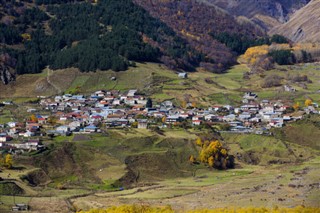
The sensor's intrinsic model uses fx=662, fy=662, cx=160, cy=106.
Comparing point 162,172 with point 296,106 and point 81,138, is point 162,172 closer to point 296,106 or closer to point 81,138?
point 81,138

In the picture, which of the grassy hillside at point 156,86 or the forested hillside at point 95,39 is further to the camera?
the forested hillside at point 95,39

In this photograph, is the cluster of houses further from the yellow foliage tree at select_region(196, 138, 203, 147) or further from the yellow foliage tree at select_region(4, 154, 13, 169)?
the yellow foliage tree at select_region(196, 138, 203, 147)

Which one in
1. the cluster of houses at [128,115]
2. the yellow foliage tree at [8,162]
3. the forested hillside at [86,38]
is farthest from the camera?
the forested hillside at [86,38]

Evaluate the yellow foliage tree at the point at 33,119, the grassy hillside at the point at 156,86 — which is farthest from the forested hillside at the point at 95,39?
the yellow foliage tree at the point at 33,119

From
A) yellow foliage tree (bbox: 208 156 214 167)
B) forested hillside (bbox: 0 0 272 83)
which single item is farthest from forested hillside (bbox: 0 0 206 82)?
yellow foliage tree (bbox: 208 156 214 167)

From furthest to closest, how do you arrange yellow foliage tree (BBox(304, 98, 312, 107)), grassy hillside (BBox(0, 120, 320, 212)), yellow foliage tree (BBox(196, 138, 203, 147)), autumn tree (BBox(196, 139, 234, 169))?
yellow foliage tree (BBox(304, 98, 312, 107)) < yellow foliage tree (BBox(196, 138, 203, 147)) < autumn tree (BBox(196, 139, 234, 169)) < grassy hillside (BBox(0, 120, 320, 212))

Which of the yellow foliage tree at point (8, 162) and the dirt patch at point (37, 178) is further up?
the yellow foliage tree at point (8, 162)

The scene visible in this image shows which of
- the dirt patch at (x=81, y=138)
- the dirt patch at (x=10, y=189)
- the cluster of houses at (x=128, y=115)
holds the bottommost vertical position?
the dirt patch at (x=10, y=189)

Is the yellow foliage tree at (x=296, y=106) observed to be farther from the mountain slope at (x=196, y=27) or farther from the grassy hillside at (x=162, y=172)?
the mountain slope at (x=196, y=27)

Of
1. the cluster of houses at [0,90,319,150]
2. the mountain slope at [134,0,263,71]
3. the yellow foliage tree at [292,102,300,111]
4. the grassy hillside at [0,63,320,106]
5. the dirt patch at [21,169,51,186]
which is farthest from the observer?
the mountain slope at [134,0,263,71]
